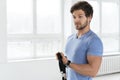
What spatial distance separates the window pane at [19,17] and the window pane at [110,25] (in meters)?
2.66

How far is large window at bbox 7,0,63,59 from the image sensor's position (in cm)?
471

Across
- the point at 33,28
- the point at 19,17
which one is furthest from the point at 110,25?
the point at 19,17

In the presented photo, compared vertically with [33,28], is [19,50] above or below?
below

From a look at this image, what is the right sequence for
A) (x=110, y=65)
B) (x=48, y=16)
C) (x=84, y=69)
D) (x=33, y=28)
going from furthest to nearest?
(x=110, y=65), (x=48, y=16), (x=33, y=28), (x=84, y=69)

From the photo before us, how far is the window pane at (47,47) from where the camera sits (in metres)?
5.12

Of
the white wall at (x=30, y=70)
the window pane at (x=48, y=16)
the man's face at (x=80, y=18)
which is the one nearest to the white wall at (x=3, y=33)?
the white wall at (x=30, y=70)

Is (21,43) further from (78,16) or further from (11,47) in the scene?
(78,16)

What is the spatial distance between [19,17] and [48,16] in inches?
32.0

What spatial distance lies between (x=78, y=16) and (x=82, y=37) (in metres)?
0.18

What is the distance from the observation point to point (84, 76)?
5.03 feet

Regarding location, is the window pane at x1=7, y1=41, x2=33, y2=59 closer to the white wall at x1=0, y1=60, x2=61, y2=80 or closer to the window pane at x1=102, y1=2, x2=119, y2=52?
the white wall at x1=0, y1=60, x2=61, y2=80

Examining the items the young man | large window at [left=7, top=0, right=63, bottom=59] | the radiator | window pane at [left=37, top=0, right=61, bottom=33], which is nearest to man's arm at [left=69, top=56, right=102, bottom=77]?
the young man

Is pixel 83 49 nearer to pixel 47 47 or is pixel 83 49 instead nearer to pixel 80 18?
pixel 80 18

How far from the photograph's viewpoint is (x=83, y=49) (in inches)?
60.0
